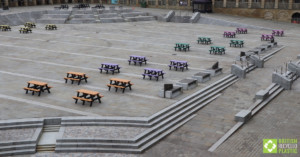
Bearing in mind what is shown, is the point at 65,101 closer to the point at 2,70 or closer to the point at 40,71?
the point at 40,71

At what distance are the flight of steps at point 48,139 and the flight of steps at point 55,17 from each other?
41.3 metres

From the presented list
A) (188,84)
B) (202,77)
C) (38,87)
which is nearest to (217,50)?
(202,77)

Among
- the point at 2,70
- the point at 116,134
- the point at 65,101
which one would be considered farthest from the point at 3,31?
the point at 116,134

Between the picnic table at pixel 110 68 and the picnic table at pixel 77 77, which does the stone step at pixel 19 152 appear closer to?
the picnic table at pixel 77 77

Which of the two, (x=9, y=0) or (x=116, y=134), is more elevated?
(x=9, y=0)

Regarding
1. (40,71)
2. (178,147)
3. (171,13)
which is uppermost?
(171,13)

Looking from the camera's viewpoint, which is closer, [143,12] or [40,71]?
[40,71]

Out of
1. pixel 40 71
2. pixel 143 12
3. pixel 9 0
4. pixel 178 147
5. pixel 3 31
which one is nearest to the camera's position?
pixel 178 147

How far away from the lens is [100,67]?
85.7 ft

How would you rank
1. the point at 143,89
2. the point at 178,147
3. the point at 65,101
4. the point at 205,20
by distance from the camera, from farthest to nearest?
1. the point at 205,20
2. the point at 143,89
3. the point at 65,101
4. the point at 178,147

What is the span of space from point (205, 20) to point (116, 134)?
45.0 m

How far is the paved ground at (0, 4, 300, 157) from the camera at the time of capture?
15562 mm
